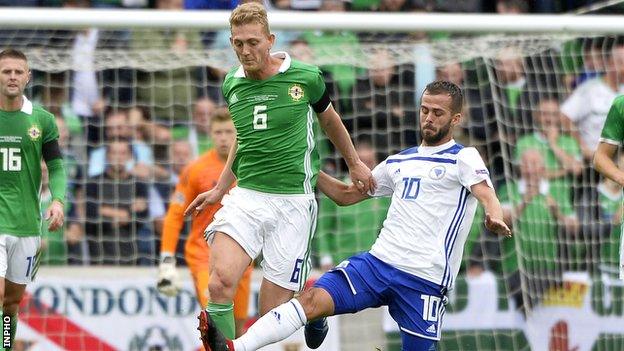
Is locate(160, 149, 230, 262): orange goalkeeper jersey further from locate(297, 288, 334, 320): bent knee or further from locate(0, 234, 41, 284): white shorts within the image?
locate(297, 288, 334, 320): bent knee

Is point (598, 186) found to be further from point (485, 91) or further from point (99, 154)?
point (99, 154)

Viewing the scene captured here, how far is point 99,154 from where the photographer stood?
1200 cm

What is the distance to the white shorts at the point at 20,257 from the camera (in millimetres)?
9203

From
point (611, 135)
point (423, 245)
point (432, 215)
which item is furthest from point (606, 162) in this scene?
point (423, 245)

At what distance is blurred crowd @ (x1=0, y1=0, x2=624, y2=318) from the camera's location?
11766 millimetres

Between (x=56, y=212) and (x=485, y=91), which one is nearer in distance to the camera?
(x=56, y=212)

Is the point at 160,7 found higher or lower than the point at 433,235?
higher

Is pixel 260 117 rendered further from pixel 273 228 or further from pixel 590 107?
pixel 590 107

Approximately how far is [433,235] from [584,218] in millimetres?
4328

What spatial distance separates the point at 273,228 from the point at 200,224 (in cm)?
241

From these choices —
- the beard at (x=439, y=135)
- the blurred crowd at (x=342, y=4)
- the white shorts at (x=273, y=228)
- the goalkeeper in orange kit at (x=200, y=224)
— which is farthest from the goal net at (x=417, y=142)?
the beard at (x=439, y=135)

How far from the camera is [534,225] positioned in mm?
11680

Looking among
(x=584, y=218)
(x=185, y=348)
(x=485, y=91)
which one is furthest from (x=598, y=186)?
(x=185, y=348)

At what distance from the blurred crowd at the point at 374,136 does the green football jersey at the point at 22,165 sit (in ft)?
8.45
